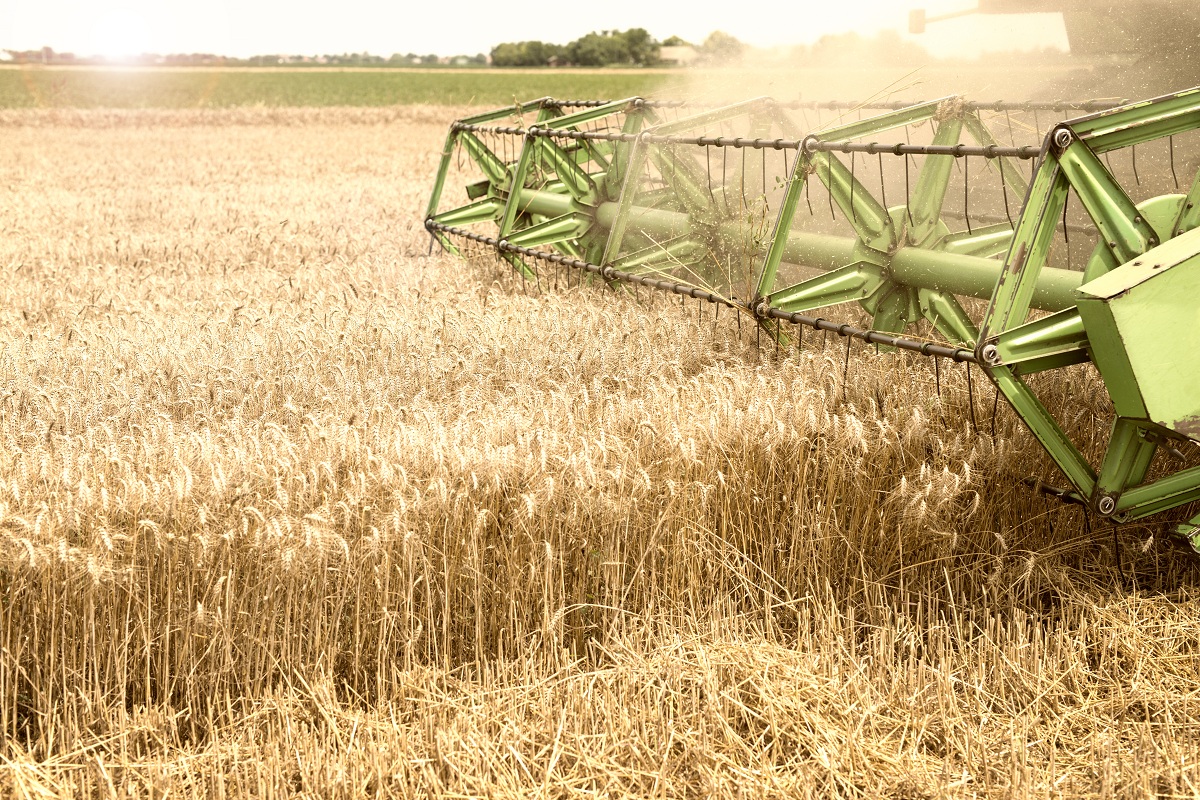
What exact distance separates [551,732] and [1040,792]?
3.53 feet

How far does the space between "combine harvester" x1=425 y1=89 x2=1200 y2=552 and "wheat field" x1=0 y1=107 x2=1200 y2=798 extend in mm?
311

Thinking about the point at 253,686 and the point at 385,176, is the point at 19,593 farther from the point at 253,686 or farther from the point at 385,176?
the point at 385,176

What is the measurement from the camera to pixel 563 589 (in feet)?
9.66

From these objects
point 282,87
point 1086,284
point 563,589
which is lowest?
point 563,589

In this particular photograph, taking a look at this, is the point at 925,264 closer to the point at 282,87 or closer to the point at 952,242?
the point at 952,242

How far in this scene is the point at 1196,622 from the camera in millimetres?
3076

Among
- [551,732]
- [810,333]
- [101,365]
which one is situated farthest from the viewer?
[810,333]

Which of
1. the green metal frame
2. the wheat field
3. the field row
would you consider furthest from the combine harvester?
the field row

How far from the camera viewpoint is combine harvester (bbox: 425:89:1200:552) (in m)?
3.06

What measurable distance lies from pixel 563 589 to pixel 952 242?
2.86 meters

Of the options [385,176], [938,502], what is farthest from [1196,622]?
[385,176]

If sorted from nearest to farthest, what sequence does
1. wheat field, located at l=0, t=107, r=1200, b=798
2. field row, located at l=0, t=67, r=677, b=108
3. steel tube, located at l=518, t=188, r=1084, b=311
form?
wheat field, located at l=0, t=107, r=1200, b=798 < steel tube, located at l=518, t=188, r=1084, b=311 < field row, located at l=0, t=67, r=677, b=108

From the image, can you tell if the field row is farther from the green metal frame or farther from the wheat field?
the green metal frame

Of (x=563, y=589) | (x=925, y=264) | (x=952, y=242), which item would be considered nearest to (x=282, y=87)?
(x=952, y=242)
